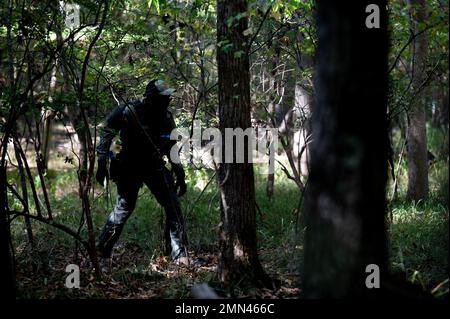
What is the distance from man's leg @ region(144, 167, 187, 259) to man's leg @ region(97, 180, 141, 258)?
0.25 meters

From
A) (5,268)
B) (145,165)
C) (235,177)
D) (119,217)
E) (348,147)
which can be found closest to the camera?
(348,147)

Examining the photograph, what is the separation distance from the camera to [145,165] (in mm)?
7199

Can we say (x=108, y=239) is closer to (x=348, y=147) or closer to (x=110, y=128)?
(x=110, y=128)

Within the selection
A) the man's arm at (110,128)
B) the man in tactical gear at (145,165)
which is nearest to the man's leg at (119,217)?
the man in tactical gear at (145,165)

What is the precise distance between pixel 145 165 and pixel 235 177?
214 centimetres

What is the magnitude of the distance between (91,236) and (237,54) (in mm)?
2329

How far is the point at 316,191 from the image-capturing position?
3.28 meters

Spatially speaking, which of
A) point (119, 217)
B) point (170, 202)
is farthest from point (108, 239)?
point (170, 202)

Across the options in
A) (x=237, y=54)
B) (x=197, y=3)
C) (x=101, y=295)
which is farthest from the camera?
(x=197, y=3)

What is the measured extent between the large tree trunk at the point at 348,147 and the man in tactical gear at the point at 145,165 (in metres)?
3.77

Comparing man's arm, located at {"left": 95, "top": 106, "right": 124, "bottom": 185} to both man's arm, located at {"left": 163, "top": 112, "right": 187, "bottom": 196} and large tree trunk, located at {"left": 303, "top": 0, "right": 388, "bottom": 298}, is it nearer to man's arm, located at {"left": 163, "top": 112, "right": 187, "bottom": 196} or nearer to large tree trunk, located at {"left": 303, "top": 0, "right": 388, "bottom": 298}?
man's arm, located at {"left": 163, "top": 112, "right": 187, "bottom": 196}

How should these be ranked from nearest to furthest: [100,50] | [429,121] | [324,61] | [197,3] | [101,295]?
[324,61] < [101,295] < [197,3] < [100,50] < [429,121]
